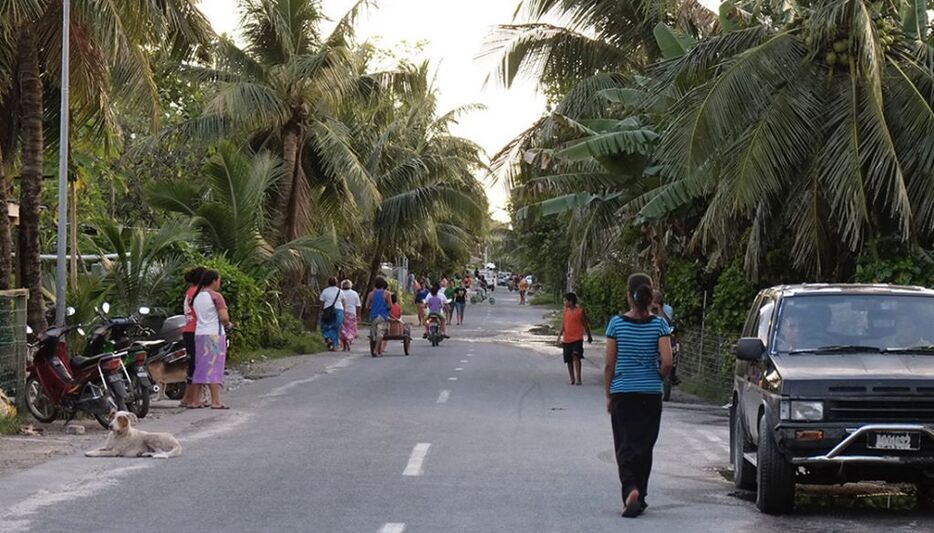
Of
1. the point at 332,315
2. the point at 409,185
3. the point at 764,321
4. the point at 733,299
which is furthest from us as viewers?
the point at 409,185

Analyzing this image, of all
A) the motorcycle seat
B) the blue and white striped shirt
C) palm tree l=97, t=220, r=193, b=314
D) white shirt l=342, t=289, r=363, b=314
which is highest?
palm tree l=97, t=220, r=193, b=314

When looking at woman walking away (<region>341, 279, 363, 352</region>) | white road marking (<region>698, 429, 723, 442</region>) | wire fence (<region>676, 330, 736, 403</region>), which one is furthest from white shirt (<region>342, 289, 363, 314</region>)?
white road marking (<region>698, 429, 723, 442</region>)

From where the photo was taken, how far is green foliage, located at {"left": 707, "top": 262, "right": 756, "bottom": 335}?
2275 cm

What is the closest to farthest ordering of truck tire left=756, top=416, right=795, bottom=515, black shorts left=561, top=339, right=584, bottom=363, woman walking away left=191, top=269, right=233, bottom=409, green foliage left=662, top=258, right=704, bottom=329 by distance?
truck tire left=756, top=416, right=795, bottom=515 < woman walking away left=191, top=269, right=233, bottom=409 < black shorts left=561, top=339, right=584, bottom=363 < green foliage left=662, top=258, right=704, bottom=329

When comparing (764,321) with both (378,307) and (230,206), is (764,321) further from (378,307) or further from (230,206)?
(230,206)

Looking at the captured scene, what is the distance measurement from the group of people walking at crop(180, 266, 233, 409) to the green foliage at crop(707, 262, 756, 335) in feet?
29.4

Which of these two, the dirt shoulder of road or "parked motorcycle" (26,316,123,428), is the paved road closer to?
the dirt shoulder of road

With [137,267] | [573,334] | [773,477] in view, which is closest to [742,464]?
[773,477]

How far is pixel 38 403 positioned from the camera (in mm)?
16016

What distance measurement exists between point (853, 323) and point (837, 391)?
1411 millimetres

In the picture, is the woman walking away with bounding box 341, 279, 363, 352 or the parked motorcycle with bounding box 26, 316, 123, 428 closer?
the parked motorcycle with bounding box 26, 316, 123, 428

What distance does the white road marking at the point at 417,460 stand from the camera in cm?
1195

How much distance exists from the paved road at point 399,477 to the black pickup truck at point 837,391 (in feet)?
1.22

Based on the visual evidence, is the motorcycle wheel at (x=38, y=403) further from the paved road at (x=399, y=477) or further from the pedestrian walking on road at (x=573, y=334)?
the pedestrian walking on road at (x=573, y=334)
